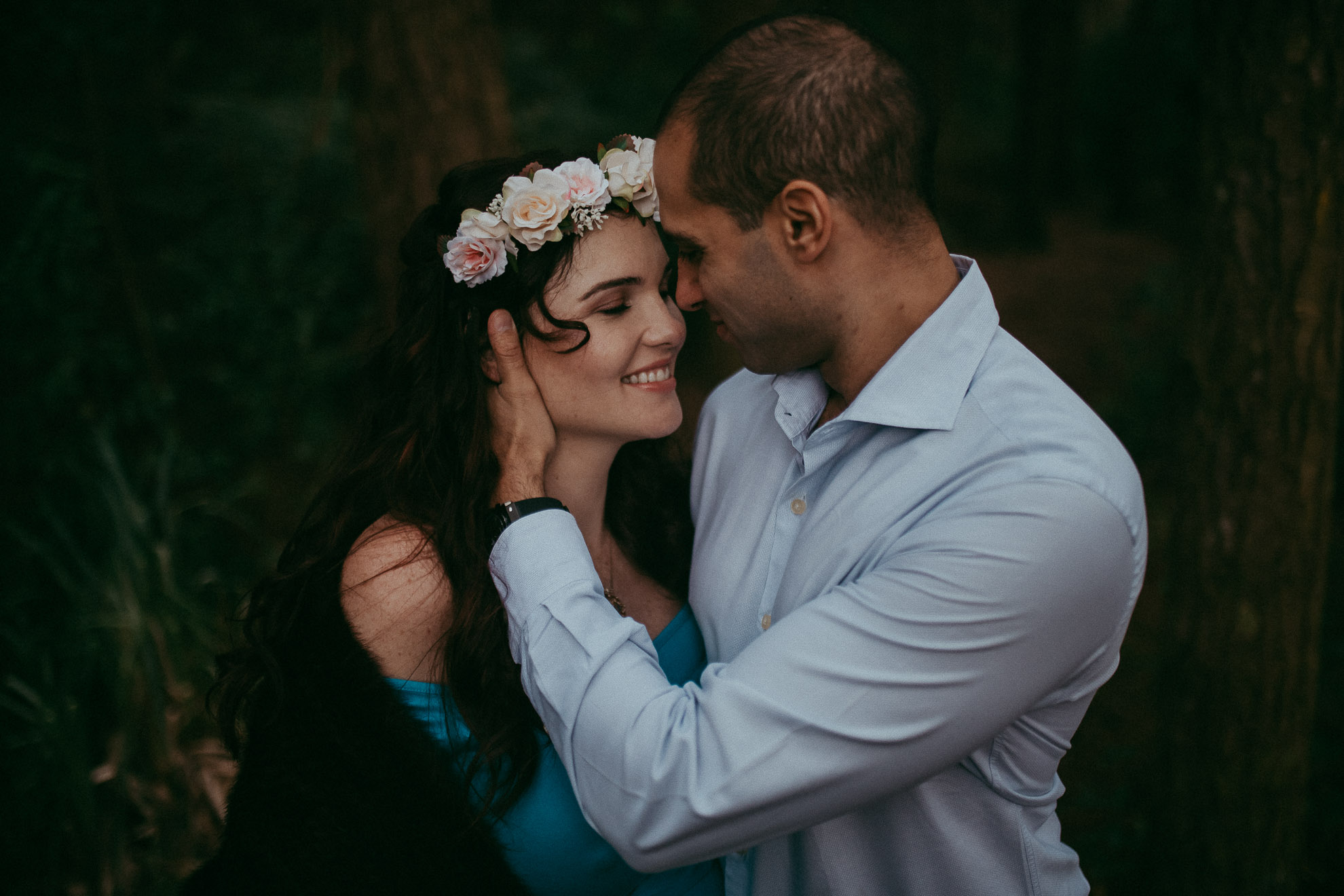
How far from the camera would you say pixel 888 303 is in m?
1.81

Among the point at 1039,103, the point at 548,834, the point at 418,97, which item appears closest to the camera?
the point at 548,834

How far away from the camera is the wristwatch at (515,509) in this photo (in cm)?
185

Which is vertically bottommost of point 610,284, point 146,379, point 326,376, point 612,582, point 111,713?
point 111,713

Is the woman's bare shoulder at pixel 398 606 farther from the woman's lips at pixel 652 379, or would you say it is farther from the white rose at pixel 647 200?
the white rose at pixel 647 200

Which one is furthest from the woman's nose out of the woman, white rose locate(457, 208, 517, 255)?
white rose locate(457, 208, 517, 255)

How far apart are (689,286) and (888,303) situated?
44 centimetres

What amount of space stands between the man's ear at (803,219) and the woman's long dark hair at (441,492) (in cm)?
61

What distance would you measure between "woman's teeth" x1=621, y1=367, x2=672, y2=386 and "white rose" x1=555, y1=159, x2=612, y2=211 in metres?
0.42

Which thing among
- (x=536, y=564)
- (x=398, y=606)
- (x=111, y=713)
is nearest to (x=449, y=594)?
(x=398, y=606)

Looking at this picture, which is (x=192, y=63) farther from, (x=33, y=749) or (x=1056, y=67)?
(x=1056, y=67)

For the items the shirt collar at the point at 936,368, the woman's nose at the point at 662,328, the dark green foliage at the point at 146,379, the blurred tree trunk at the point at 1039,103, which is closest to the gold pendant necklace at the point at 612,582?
the woman's nose at the point at 662,328

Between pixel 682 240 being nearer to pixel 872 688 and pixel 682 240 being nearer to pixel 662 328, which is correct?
pixel 662 328

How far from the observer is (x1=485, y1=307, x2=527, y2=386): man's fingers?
2207mm

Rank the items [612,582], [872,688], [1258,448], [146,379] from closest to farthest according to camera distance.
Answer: [872,688]
[1258,448]
[612,582]
[146,379]
